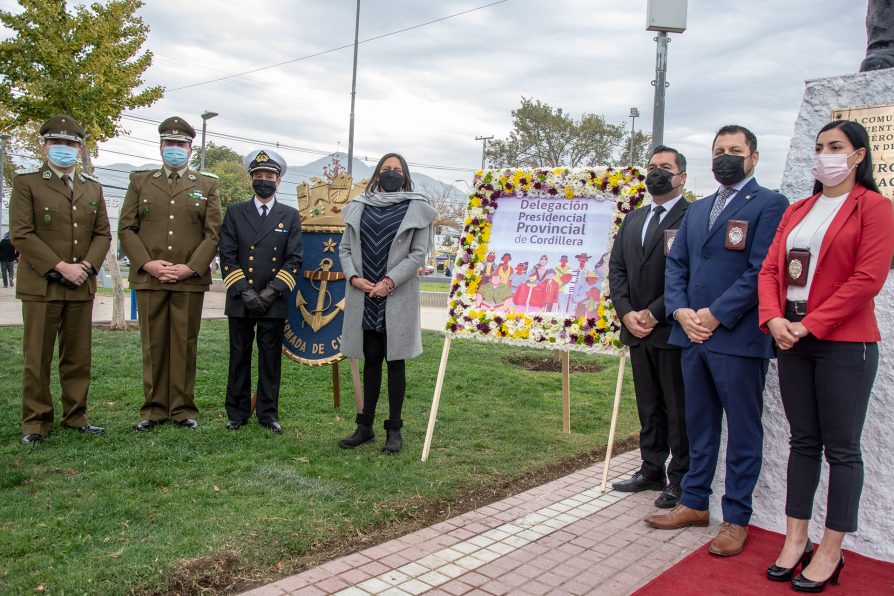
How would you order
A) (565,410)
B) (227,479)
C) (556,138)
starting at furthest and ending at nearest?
1. (556,138)
2. (565,410)
3. (227,479)

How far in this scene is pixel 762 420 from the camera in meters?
3.93

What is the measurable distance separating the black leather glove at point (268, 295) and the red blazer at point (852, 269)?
3.32 meters

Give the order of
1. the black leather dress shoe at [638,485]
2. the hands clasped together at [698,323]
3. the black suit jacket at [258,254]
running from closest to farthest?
the hands clasped together at [698,323]
the black leather dress shoe at [638,485]
the black suit jacket at [258,254]

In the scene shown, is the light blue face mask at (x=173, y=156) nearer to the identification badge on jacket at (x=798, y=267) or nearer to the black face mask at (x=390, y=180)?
the black face mask at (x=390, y=180)

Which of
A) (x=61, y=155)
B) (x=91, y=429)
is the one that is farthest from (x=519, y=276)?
(x=61, y=155)

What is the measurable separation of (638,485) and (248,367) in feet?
9.62

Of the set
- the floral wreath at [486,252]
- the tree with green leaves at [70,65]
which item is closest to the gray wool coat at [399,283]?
the floral wreath at [486,252]

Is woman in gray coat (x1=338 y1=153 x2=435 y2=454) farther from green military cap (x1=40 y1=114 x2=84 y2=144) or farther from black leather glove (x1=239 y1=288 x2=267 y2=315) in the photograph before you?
green military cap (x1=40 y1=114 x2=84 y2=144)

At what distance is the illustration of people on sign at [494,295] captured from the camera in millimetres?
5023

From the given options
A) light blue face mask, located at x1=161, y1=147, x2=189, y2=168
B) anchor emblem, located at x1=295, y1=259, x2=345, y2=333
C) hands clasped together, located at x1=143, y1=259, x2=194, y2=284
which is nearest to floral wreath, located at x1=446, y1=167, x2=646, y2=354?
anchor emblem, located at x1=295, y1=259, x2=345, y2=333

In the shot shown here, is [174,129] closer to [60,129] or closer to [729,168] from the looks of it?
[60,129]

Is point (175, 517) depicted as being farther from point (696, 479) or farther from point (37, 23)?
point (37, 23)

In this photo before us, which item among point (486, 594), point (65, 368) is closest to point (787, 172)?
point (486, 594)

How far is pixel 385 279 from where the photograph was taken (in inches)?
189
